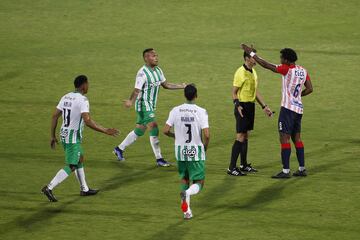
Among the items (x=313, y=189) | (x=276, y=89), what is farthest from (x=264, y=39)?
(x=313, y=189)

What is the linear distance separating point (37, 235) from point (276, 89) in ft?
43.0

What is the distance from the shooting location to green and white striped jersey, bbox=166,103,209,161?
570 inches

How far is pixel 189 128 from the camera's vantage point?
14555 millimetres

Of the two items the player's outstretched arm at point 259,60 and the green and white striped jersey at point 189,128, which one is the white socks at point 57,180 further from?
the player's outstretched arm at point 259,60

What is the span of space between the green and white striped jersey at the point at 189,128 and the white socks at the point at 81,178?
2.21 metres

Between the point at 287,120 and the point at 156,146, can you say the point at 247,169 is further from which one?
the point at 156,146

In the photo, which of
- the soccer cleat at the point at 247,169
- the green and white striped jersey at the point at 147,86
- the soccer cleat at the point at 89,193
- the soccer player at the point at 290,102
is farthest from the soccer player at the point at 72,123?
the soccer cleat at the point at 247,169

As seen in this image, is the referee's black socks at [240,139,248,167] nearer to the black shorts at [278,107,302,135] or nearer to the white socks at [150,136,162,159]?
the black shorts at [278,107,302,135]

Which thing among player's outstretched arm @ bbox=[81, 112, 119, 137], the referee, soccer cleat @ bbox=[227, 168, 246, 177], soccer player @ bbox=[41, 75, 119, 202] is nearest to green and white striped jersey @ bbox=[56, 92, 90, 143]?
soccer player @ bbox=[41, 75, 119, 202]

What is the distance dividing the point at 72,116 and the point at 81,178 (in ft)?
3.71

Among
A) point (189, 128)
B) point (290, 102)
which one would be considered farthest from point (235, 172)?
point (189, 128)

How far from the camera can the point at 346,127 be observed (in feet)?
71.1

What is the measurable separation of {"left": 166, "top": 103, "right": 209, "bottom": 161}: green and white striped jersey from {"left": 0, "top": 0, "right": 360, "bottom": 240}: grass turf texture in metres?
1.08

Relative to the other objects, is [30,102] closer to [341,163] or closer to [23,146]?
[23,146]
